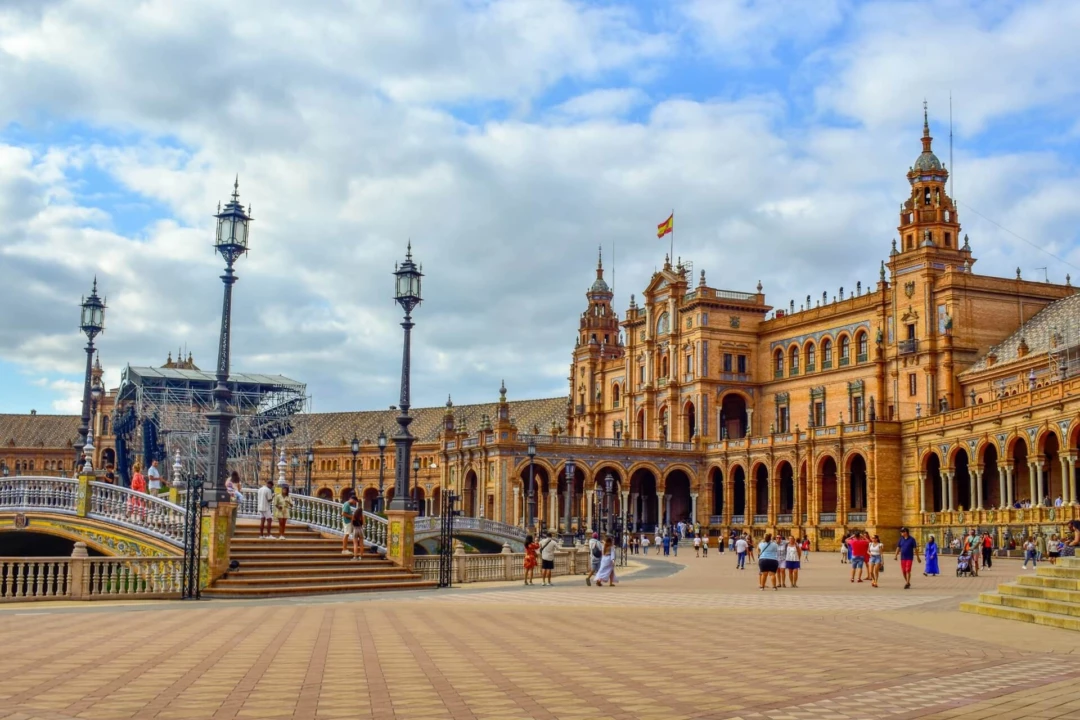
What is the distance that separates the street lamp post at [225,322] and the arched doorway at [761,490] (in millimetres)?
54148

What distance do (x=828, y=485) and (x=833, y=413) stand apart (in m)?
5.78

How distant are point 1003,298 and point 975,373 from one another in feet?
20.8

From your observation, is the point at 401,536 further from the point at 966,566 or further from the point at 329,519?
the point at 966,566

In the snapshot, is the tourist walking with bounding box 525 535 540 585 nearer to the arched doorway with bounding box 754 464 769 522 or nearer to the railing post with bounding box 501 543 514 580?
the railing post with bounding box 501 543 514 580

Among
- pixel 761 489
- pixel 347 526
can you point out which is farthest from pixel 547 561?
pixel 761 489

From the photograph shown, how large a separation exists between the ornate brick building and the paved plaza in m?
30.1

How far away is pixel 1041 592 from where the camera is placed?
59.4 ft

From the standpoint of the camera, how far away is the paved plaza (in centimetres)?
957

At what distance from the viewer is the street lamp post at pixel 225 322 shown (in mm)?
23719

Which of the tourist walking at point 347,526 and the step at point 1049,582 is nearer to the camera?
the step at point 1049,582

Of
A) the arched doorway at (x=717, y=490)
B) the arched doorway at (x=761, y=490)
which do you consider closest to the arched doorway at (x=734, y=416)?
the arched doorway at (x=717, y=490)

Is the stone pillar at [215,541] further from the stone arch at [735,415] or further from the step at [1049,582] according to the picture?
the stone arch at [735,415]

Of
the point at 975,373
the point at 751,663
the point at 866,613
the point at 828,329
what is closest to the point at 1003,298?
the point at 975,373

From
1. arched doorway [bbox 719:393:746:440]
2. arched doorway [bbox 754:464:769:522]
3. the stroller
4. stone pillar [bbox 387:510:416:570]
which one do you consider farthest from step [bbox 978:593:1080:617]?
arched doorway [bbox 719:393:746:440]
